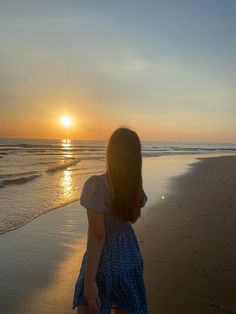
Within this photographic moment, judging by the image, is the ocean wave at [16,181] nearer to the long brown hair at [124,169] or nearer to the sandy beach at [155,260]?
the sandy beach at [155,260]

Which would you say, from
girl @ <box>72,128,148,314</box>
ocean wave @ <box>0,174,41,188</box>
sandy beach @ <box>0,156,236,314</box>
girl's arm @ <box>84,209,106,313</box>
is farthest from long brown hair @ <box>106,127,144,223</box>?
ocean wave @ <box>0,174,41,188</box>

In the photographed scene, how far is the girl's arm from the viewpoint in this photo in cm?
227

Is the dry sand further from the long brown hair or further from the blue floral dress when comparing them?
the long brown hair

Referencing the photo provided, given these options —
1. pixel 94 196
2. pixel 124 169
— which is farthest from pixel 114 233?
pixel 124 169

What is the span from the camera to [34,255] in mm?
6148

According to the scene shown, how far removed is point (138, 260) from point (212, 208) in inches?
304

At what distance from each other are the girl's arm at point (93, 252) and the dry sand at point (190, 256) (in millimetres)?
2184

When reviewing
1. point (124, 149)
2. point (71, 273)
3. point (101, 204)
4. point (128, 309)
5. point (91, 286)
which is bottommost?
point (71, 273)

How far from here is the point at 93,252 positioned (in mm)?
2289

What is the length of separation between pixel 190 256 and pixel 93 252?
404 centimetres

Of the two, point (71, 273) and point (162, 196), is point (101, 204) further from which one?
point (162, 196)

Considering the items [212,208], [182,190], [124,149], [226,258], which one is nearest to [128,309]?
[124,149]

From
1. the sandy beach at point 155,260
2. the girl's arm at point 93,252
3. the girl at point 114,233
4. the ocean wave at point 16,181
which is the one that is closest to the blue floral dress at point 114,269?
the girl at point 114,233

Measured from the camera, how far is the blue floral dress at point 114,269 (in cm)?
237
